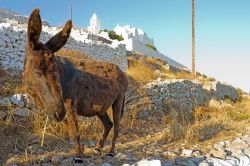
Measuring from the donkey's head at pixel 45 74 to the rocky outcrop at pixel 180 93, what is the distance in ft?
28.5

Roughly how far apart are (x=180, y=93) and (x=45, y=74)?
11290 millimetres

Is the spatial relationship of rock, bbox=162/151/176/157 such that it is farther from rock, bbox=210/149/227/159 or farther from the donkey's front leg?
the donkey's front leg

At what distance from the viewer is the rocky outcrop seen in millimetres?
13723

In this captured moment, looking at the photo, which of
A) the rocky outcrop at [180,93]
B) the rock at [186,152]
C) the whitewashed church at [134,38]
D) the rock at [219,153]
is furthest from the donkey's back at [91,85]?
the whitewashed church at [134,38]

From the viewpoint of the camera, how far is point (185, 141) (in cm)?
858

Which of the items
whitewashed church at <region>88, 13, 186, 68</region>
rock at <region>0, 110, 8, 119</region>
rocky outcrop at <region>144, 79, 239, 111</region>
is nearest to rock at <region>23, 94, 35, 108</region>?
rock at <region>0, 110, 8, 119</region>

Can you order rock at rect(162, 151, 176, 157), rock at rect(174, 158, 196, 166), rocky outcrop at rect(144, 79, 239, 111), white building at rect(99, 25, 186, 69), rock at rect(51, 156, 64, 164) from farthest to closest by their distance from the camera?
white building at rect(99, 25, 186, 69) → rocky outcrop at rect(144, 79, 239, 111) → rock at rect(162, 151, 176, 157) → rock at rect(174, 158, 196, 166) → rock at rect(51, 156, 64, 164)

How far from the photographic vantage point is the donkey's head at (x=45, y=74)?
4.68 metres

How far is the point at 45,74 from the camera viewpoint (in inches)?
186

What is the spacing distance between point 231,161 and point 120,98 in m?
2.29

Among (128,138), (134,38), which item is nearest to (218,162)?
(128,138)

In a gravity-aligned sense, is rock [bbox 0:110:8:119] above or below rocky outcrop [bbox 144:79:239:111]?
below

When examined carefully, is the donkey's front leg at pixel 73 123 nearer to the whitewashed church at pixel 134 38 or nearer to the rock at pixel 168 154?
the rock at pixel 168 154

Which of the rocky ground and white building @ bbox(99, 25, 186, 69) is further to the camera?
white building @ bbox(99, 25, 186, 69)
